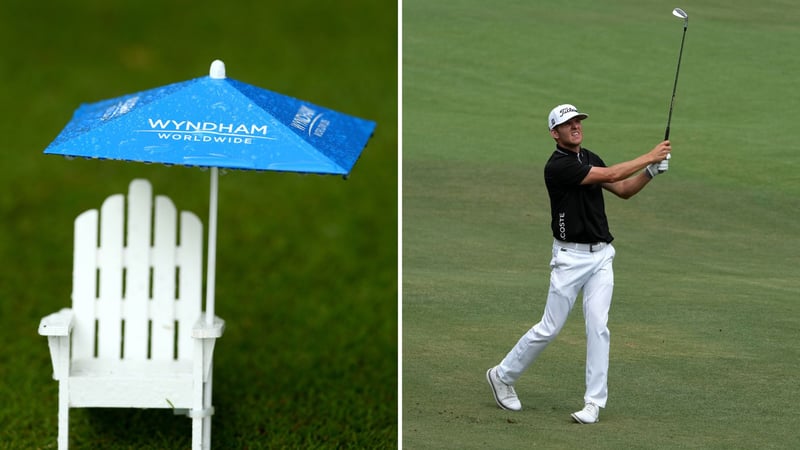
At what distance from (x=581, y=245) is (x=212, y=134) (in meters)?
1.79

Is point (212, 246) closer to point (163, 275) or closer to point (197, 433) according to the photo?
point (163, 275)

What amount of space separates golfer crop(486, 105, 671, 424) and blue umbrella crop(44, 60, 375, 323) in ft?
3.26

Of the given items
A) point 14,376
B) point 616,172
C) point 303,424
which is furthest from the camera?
point 14,376

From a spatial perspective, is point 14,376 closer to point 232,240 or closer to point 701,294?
point 232,240

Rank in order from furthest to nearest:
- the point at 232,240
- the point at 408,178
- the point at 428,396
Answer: the point at 232,240 → the point at 408,178 → the point at 428,396

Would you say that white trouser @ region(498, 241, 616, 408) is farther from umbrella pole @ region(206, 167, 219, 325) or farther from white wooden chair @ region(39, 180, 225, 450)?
white wooden chair @ region(39, 180, 225, 450)

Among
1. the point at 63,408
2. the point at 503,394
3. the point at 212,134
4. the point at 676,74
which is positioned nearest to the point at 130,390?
the point at 63,408

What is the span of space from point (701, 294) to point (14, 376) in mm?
4147

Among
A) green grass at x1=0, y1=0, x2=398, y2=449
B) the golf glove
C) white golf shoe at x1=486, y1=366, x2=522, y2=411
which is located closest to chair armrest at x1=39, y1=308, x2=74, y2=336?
green grass at x1=0, y1=0, x2=398, y2=449

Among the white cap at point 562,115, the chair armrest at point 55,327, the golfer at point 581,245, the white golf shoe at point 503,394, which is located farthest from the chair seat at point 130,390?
the white cap at point 562,115

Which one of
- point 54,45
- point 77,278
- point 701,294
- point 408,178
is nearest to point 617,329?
point 701,294

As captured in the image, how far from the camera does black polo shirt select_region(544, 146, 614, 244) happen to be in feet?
20.1

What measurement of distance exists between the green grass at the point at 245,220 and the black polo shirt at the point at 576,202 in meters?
1.79

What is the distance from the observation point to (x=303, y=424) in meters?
7.48
